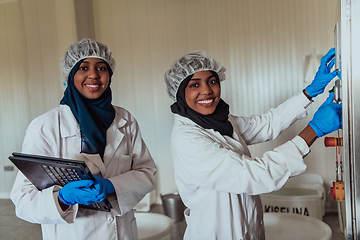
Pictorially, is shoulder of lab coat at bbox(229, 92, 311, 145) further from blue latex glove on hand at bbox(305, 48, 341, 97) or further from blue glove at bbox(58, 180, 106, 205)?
blue glove at bbox(58, 180, 106, 205)

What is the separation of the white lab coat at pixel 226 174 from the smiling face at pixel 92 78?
1.20ft

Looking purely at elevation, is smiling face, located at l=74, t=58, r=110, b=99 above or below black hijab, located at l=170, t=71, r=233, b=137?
above

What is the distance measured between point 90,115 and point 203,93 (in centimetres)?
50

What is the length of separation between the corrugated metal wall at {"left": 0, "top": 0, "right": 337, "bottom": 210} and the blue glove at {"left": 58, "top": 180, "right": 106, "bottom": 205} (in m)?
1.90

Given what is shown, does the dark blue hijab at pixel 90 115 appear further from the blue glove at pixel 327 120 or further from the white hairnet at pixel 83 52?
the blue glove at pixel 327 120

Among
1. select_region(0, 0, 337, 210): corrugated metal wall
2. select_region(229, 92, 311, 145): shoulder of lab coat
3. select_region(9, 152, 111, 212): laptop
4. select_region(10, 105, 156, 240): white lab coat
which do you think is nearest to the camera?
select_region(9, 152, 111, 212): laptop

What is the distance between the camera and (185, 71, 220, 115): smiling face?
142 cm

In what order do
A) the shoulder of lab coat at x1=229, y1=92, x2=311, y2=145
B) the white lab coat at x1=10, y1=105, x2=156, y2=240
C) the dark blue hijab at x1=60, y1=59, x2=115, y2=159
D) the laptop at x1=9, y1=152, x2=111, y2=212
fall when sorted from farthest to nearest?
the shoulder of lab coat at x1=229, y1=92, x2=311, y2=145 < the dark blue hijab at x1=60, y1=59, x2=115, y2=159 < the white lab coat at x1=10, y1=105, x2=156, y2=240 < the laptop at x1=9, y1=152, x2=111, y2=212

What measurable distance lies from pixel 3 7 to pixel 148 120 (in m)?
1.74

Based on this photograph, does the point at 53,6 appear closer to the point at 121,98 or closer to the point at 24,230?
the point at 121,98

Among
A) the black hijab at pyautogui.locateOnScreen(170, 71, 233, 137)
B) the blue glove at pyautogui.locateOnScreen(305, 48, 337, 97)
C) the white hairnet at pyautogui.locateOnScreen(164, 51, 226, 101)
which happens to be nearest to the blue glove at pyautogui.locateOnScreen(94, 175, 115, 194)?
the black hijab at pyautogui.locateOnScreen(170, 71, 233, 137)

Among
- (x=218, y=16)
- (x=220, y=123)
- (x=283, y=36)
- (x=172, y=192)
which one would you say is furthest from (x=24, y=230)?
(x=283, y=36)

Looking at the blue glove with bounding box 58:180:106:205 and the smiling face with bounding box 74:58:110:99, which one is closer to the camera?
the blue glove with bounding box 58:180:106:205

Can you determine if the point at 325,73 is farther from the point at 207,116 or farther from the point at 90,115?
the point at 90,115
